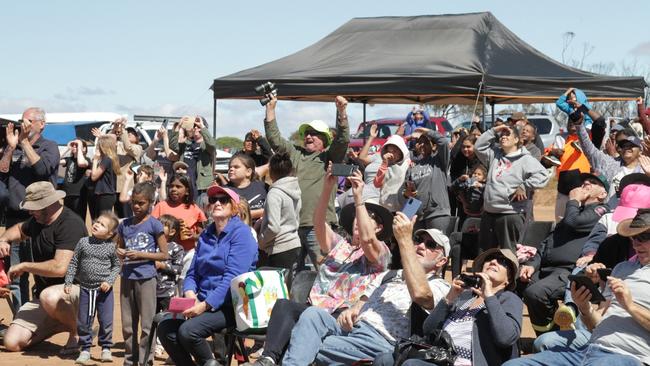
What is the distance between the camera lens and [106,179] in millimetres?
12281

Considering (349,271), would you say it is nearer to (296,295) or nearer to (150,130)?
(296,295)

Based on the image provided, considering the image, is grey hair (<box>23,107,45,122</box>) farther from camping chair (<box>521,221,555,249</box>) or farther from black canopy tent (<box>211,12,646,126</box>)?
camping chair (<box>521,221,555,249</box>)

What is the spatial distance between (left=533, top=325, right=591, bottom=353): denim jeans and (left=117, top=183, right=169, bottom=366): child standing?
10.2ft

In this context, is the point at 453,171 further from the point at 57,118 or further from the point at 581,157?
the point at 57,118

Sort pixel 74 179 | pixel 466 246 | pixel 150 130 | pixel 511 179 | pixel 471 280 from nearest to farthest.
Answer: pixel 471 280
pixel 511 179
pixel 466 246
pixel 74 179
pixel 150 130

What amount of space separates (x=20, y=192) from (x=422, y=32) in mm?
5224

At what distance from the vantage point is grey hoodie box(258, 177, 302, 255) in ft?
26.7

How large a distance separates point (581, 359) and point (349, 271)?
169cm

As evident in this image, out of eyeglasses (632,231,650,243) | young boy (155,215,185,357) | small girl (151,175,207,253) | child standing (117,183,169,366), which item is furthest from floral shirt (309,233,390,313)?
small girl (151,175,207,253)

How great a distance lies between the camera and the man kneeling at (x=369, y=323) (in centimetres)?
609

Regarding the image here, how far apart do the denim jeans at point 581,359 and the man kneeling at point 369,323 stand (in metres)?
0.70

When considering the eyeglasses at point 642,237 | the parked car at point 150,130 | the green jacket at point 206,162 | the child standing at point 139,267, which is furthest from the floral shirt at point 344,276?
the parked car at point 150,130

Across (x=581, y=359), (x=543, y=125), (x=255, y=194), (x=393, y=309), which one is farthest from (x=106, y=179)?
(x=543, y=125)

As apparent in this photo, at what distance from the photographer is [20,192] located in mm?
10047
